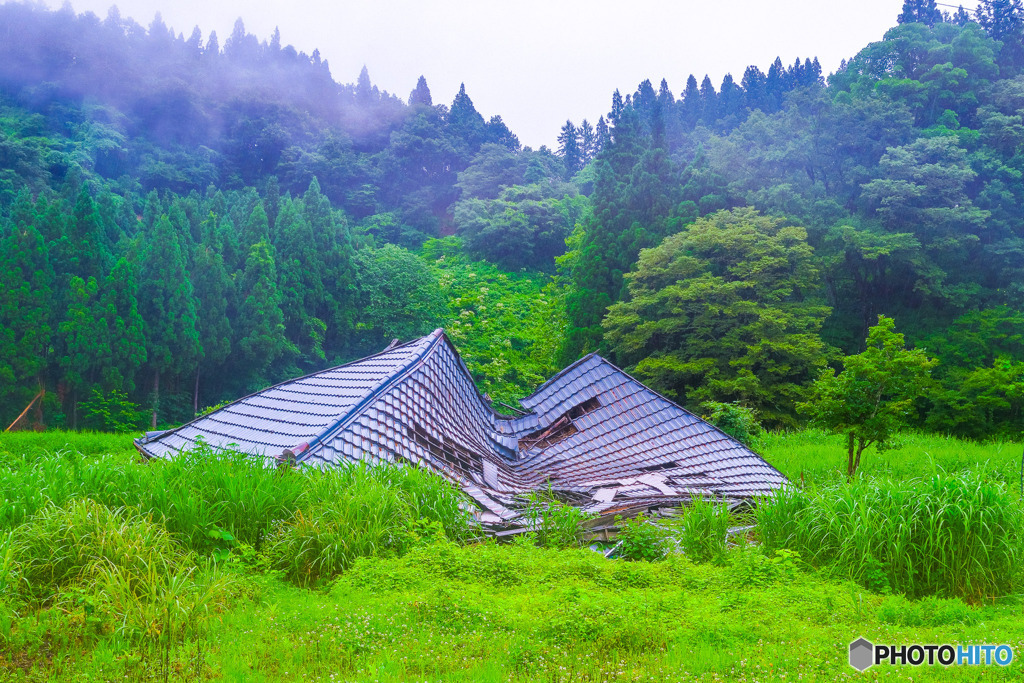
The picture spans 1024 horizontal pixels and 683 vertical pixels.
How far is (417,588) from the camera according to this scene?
406cm

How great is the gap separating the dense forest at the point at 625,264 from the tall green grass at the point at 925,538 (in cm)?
784

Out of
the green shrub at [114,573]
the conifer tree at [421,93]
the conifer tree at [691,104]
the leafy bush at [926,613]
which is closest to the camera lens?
the green shrub at [114,573]

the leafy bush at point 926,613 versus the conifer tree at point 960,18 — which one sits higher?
the conifer tree at point 960,18

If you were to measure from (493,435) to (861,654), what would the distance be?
21.9ft

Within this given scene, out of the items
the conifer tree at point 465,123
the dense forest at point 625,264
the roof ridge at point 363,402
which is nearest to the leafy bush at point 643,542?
the roof ridge at point 363,402

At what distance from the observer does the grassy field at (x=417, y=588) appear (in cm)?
328

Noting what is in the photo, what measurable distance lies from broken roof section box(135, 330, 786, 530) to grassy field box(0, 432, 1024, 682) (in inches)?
38.4

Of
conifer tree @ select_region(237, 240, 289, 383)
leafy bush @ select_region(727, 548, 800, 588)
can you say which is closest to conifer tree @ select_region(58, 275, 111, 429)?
conifer tree @ select_region(237, 240, 289, 383)

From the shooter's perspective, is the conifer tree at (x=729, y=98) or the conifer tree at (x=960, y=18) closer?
the conifer tree at (x=960, y=18)

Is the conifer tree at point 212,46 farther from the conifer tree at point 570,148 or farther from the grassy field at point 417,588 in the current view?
the grassy field at point 417,588

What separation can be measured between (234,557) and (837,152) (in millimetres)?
19589

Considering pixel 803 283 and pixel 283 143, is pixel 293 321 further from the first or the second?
pixel 283 143

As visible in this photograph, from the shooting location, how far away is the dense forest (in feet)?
52.7

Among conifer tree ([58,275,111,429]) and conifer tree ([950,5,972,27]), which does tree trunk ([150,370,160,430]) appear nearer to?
conifer tree ([58,275,111,429])
